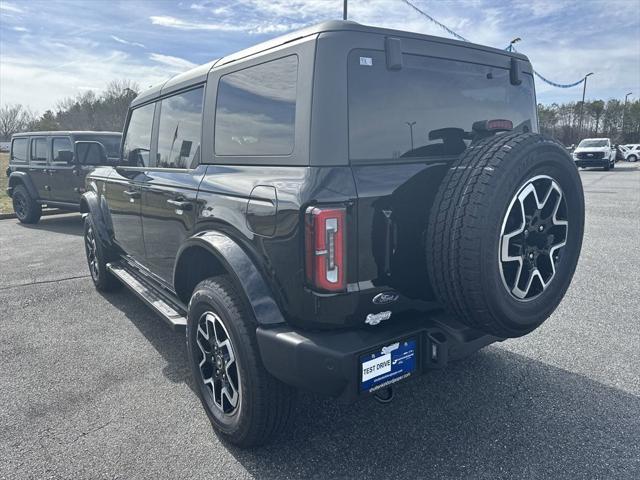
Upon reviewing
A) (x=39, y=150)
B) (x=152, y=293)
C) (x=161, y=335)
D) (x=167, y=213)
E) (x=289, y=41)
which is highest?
(x=39, y=150)

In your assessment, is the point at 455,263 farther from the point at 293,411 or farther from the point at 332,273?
the point at 293,411

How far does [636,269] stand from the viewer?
18.9 feet

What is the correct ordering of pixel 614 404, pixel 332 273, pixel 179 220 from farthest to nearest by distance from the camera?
pixel 179 220, pixel 614 404, pixel 332 273

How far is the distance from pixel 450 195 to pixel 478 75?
3.04 feet

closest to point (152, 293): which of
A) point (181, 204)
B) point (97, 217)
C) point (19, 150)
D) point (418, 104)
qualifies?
point (181, 204)

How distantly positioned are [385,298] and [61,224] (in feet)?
32.7

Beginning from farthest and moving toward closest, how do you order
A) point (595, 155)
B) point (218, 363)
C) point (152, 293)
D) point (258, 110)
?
point (595, 155) → point (152, 293) → point (218, 363) → point (258, 110)

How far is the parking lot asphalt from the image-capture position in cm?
236

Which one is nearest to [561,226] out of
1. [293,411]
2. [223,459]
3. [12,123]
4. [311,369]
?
[311,369]

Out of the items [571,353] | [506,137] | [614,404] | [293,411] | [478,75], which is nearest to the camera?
[506,137]

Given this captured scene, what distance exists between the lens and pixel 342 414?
2.79 meters

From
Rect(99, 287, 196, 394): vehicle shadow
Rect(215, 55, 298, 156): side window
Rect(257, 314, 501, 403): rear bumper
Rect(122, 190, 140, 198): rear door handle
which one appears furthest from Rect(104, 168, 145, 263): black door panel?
Rect(257, 314, 501, 403): rear bumper

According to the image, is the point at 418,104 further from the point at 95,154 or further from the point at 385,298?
the point at 95,154

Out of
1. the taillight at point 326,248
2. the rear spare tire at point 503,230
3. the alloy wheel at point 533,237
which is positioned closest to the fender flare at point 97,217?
the taillight at point 326,248
